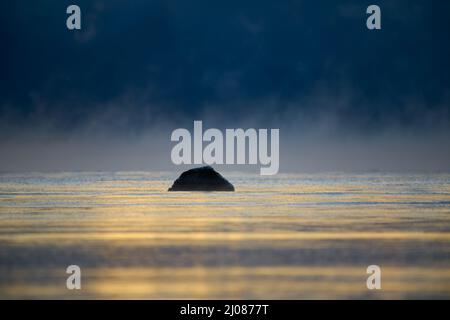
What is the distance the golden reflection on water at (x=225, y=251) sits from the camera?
19797 millimetres

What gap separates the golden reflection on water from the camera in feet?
65.0

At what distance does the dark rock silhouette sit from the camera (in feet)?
172

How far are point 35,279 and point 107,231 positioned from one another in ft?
29.6

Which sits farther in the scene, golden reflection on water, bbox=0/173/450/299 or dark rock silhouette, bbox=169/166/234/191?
dark rock silhouette, bbox=169/166/234/191

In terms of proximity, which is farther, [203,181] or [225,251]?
[203,181]

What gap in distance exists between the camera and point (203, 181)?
172ft

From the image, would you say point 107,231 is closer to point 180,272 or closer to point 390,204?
point 180,272

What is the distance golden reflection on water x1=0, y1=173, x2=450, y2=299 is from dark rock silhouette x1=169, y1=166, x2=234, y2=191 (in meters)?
11.7

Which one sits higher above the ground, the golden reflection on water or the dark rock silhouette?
the dark rock silhouette

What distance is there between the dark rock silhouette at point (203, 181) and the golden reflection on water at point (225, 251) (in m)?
11.7

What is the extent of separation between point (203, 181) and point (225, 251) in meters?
27.2
